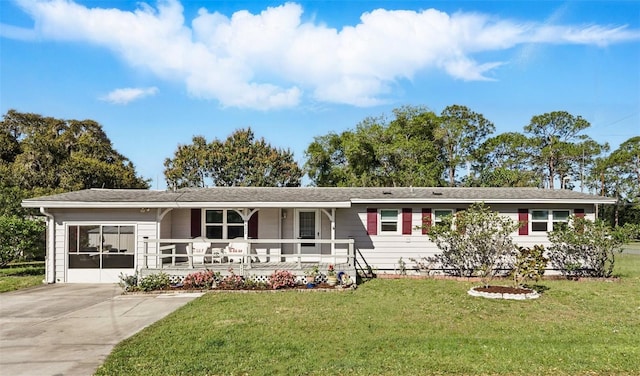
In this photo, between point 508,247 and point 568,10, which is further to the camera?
point 568,10

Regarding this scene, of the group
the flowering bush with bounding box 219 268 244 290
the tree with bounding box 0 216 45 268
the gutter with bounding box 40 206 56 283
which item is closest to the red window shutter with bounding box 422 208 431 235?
the flowering bush with bounding box 219 268 244 290

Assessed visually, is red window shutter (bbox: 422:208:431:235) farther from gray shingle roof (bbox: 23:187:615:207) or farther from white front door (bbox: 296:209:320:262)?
white front door (bbox: 296:209:320:262)

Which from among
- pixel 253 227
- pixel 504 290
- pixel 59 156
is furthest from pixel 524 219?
pixel 59 156

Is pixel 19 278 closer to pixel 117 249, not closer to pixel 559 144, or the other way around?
pixel 117 249

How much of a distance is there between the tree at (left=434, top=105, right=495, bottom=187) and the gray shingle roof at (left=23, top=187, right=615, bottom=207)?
77.8 feet

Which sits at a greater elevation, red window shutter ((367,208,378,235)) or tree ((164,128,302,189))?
tree ((164,128,302,189))

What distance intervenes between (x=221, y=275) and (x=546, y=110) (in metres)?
42.5

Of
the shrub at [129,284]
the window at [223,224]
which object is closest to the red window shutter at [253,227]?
the window at [223,224]

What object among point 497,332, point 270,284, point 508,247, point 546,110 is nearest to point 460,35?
point 508,247

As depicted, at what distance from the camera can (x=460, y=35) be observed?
763 inches

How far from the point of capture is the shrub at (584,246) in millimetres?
14258

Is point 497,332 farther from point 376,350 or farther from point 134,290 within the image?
point 134,290

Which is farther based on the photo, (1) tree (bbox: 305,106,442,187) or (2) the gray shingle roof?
(1) tree (bbox: 305,106,442,187)

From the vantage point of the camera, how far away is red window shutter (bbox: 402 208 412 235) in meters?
15.5
